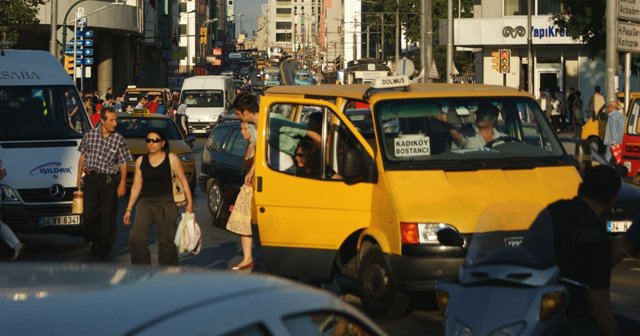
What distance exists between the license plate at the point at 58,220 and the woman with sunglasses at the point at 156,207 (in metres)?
3.72

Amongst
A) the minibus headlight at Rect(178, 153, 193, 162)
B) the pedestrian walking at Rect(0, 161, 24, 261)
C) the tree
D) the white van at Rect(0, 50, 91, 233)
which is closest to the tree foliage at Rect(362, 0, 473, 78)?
the tree

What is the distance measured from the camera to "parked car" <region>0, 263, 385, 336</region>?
2910 millimetres

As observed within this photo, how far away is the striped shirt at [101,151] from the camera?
1500 cm

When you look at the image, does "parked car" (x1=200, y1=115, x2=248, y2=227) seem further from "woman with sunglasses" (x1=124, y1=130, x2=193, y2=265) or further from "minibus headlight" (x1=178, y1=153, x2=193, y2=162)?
"woman with sunglasses" (x1=124, y1=130, x2=193, y2=265)

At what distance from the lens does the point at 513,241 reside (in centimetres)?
611

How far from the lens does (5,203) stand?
51.4 ft

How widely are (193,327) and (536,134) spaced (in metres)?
8.87

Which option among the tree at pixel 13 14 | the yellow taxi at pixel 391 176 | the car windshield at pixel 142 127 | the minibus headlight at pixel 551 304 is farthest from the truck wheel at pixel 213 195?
the tree at pixel 13 14

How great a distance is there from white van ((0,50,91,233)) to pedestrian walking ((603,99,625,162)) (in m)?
11.3

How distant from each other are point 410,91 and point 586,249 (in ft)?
17.3

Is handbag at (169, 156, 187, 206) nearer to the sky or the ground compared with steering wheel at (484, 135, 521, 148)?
nearer to the ground

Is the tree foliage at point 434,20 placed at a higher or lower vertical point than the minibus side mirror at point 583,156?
higher

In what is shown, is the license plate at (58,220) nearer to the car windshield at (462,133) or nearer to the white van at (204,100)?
the car windshield at (462,133)

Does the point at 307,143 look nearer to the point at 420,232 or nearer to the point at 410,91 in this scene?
the point at 410,91
